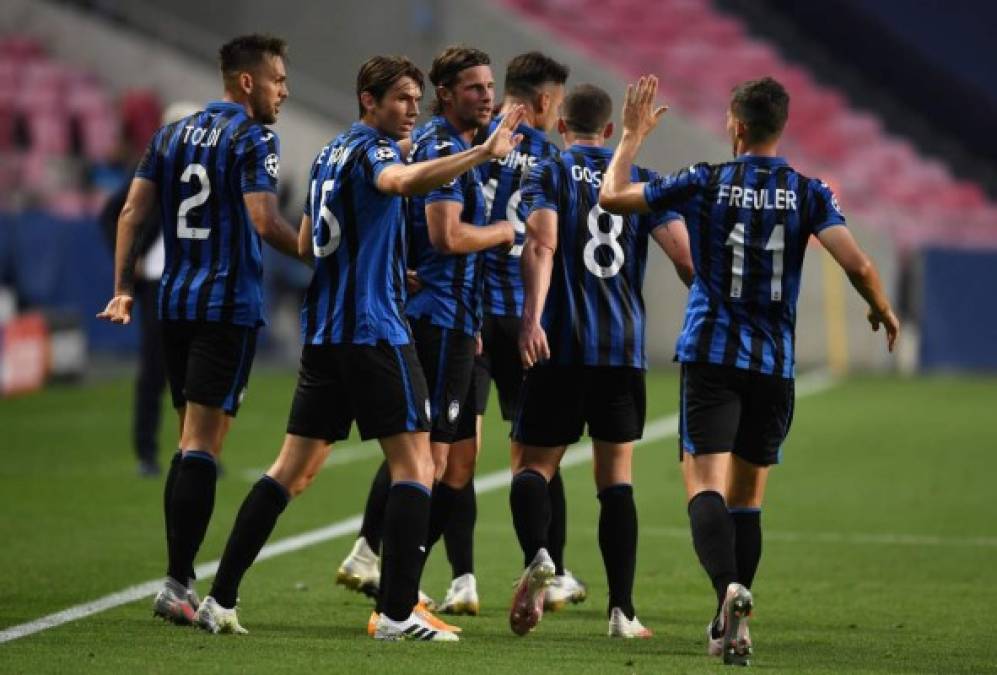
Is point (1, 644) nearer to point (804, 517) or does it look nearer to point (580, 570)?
point (580, 570)

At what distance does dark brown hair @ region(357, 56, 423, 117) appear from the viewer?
6914mm

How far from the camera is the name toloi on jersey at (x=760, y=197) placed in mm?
6855

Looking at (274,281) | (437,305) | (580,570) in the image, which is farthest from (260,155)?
(274,281)

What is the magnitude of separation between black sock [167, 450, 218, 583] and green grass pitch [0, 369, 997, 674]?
255mm

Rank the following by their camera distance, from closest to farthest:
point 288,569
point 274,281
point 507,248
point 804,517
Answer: point 507,248 < point 288,569 < point 804,517 < point 274,281

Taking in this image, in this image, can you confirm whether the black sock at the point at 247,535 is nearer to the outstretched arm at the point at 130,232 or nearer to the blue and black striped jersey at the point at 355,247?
the blue and black striped jersey at the point at 355,247

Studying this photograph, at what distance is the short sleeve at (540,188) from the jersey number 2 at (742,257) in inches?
32.7

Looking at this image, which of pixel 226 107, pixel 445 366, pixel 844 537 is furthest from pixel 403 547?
pixel 844 537

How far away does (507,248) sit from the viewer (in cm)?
812

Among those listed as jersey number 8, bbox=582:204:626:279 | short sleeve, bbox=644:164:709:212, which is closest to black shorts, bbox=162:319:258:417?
jersey number 8, bbox=582:204:626:279

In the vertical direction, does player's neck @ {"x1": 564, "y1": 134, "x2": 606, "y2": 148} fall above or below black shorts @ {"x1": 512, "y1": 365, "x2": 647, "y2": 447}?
above

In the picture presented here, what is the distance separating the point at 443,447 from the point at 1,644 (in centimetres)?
181

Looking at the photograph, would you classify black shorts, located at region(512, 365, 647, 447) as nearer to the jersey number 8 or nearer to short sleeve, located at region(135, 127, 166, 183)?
the jersey number 8

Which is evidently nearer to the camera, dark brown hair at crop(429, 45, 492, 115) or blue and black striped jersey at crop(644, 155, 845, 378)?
blue and black striped jersey at crop(644, 155, 845, 378)
